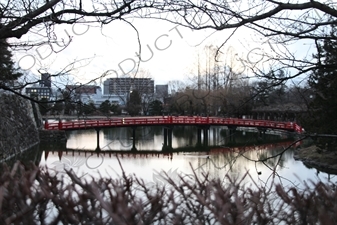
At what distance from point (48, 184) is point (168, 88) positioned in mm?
26794

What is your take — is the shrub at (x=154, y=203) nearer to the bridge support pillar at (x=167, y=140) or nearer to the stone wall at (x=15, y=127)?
the stone wall at (x=15, y=127)

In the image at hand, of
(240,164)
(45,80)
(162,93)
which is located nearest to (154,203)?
(45,80)

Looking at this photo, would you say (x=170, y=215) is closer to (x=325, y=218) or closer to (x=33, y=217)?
(x=33, y=217)

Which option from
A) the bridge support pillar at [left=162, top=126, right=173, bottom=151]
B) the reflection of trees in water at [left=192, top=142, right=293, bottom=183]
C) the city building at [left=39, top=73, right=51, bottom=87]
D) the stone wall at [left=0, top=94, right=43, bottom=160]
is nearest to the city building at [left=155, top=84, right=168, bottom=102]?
the bridge support pillar at [left=162, top=126, right=173, bottom=151]

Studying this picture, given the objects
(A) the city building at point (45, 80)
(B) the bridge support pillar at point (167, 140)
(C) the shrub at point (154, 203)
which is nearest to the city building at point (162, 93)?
(B) the bridge support pillar at point (167, 140)

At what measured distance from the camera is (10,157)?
40.1 ft

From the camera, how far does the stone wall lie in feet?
41.2

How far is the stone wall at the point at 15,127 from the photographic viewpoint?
12.6 meters

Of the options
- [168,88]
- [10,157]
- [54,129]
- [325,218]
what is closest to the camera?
[325,218]

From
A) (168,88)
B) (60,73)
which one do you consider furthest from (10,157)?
(168,88)

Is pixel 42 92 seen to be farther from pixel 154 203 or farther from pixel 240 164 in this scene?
pixel 240 164

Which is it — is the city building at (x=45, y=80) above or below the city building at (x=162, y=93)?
below

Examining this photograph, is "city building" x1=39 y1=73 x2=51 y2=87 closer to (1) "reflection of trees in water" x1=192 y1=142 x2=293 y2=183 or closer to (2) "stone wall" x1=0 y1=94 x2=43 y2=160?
(1) "reflection of trees in water" x1=192 y1=142 x2=293 y2=183

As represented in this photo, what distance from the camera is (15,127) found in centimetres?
1480
